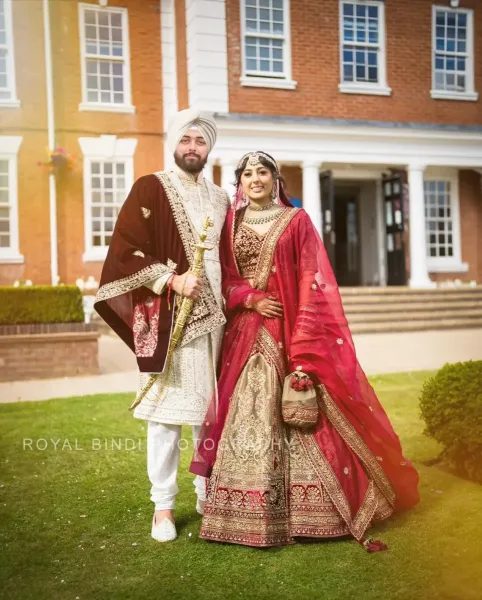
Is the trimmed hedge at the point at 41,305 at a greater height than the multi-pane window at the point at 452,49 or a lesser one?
lesser

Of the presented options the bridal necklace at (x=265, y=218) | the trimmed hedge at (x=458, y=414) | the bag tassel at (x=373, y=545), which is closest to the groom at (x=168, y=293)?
the bridal necklace at (x=265, y=218)

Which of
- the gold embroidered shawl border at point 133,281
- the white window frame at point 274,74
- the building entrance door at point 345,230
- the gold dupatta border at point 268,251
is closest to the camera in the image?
the gold embroidered shawl border at point 133,281

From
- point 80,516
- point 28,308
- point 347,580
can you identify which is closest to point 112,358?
point 28,308

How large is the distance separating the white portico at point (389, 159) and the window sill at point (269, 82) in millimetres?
306

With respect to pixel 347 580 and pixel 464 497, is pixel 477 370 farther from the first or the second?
pixel 347 580

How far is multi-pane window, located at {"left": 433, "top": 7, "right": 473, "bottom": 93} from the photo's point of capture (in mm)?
4227

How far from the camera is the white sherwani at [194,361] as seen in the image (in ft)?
7.72

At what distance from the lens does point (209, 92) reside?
5801mm

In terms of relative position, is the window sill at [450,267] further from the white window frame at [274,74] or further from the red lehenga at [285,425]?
the red lehenga at [285,425]

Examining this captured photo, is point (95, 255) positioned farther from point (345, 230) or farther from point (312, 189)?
point (345, 230)

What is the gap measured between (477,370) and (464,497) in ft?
1.93

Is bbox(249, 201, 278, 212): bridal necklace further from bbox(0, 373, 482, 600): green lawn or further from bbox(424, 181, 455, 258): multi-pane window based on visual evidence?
bbox(424, 181, 455, 258): multi-pane window

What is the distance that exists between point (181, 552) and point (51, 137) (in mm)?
3838

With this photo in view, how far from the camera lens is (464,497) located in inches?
109
